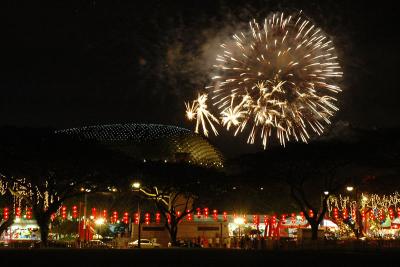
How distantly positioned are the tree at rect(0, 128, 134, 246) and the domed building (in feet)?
174

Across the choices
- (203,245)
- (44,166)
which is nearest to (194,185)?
(203,245)

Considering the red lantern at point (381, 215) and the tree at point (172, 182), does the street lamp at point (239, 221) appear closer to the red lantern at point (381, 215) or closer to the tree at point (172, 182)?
the tree at point (172, 182)

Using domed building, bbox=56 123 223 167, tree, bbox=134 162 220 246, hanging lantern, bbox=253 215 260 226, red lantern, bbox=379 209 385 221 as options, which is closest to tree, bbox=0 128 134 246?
tree, bbox=134 162 220 246

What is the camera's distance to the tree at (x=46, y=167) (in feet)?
171

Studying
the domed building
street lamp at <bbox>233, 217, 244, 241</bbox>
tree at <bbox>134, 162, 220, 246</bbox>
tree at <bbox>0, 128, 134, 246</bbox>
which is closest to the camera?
tree at <bbox>0, 128, 134, 246</bbox>

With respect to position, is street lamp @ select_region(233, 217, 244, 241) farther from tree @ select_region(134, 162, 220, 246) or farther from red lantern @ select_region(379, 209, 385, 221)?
red lantern @ select_region(379, 209, 385, 221)

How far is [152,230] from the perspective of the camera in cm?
6750

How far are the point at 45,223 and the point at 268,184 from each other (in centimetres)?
2608

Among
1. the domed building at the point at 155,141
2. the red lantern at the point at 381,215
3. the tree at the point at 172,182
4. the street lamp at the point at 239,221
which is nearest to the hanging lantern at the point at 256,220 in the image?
the street lamp at the point at 239,221

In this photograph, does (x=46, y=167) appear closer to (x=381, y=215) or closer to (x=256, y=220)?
(x=256, y=220)

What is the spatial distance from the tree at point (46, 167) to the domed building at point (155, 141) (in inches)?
2093

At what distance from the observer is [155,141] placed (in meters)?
122

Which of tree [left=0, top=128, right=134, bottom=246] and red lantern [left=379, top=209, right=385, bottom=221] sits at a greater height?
tree [left=0, top=128, right=134, bottom=246]

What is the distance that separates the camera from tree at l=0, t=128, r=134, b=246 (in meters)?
52.1
